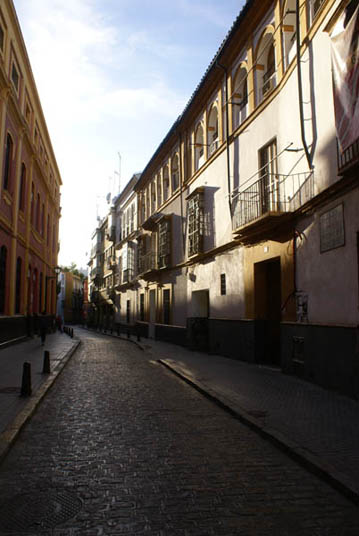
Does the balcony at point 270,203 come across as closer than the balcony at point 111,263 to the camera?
Yes

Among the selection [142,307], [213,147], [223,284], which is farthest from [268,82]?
[142,307]

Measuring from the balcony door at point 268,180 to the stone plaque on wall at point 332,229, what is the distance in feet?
6.86

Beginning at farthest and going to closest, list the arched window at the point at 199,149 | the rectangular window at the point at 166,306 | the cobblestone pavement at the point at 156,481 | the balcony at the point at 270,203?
the rectangular window at the point at 166,306 < the arched window at the point at 199,149 < the balcony at the point at 270,203 < the cobblestone pavement at the point at 156,481

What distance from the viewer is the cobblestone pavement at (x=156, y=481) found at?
132 inches

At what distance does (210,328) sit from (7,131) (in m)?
10.5

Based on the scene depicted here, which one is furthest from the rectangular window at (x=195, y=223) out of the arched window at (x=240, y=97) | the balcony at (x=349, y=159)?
the balcony at (x=349, y=159)

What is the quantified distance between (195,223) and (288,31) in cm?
828

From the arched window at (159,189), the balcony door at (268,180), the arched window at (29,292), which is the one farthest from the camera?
the arched window at (159,189)

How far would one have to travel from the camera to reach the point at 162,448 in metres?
5.24

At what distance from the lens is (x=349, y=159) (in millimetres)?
7543

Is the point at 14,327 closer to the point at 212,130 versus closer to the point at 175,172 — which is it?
the point at 175,172

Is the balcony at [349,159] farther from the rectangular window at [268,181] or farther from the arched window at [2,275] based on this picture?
the arched window at [2,275]

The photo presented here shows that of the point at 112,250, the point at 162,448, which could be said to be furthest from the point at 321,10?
the point at 112,250

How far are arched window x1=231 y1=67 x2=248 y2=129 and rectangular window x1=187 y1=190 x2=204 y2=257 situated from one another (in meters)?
3.64
